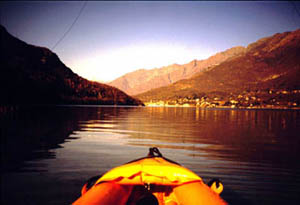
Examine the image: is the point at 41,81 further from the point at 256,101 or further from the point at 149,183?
the point at 149,183

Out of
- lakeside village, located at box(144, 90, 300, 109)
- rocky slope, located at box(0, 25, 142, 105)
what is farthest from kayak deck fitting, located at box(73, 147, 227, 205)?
lakeside village, located at box(144, 90, 300, 109)

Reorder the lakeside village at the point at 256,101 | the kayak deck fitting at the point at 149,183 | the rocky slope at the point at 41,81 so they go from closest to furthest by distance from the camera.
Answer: the kayak deck fitting at the point at 149,183 → the rocky slope at the point at 41,81 → the lakeside village at the point at 256,101

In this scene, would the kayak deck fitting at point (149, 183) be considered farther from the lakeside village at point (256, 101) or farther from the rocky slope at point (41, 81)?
the lakeside village at point (256, 101)

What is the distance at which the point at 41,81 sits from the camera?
135875 millimetres

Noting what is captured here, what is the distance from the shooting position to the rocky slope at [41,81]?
111375 millimetres

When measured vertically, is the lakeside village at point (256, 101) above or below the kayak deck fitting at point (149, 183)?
above

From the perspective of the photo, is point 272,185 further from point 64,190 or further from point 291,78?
point 291,78

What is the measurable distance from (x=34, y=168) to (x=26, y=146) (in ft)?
14.7

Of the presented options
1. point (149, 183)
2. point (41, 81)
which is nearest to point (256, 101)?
point (41, 81)

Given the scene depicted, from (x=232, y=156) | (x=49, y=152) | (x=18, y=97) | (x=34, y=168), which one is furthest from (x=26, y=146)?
(x=18, y=97)

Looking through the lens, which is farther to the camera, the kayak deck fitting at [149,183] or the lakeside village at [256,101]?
the lakeside village at [256,101]

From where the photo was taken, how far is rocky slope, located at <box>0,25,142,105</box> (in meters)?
111

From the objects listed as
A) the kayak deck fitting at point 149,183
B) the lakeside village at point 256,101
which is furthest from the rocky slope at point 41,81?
the kayak deck fitting at point 149,183

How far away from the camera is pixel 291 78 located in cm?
18638
